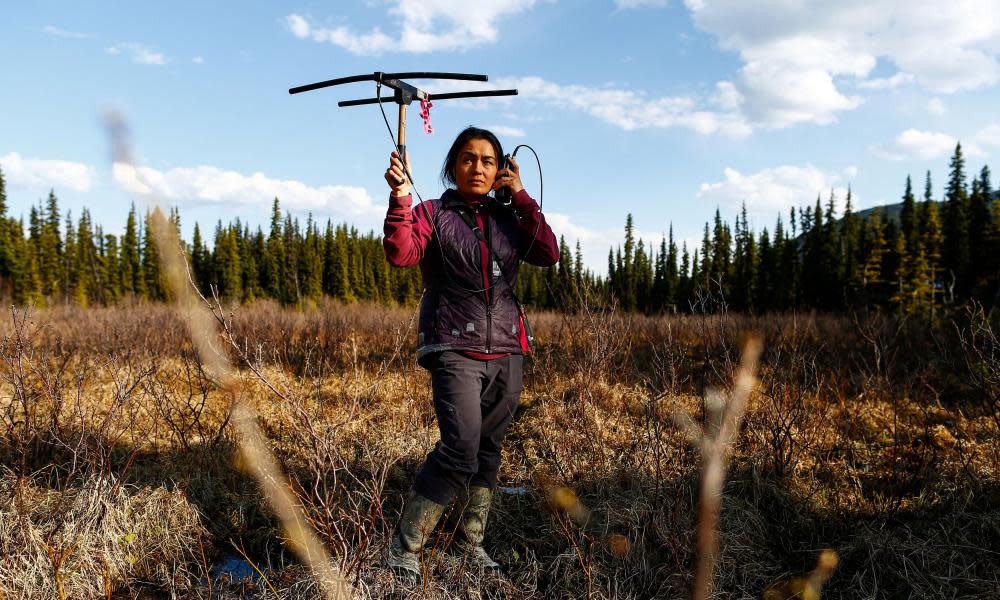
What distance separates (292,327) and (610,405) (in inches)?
232

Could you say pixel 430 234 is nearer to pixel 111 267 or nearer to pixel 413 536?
pixel 413 536

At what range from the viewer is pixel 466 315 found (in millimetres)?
2375

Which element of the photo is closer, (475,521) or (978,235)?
(475,521)

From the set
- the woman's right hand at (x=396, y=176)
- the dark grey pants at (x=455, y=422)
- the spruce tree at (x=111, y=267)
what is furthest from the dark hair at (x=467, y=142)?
the spruce tree at (x=111, y=267)

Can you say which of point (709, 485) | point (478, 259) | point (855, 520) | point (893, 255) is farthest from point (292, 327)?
point (893, 255)

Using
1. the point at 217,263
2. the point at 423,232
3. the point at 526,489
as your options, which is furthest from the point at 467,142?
the point at 217,263

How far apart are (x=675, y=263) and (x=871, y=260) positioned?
25.6 m

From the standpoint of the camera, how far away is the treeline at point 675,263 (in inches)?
1231

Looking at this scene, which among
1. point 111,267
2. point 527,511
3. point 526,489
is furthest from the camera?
point 111,267

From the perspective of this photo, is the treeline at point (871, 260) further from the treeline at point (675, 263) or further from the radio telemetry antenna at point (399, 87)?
the radio telemetry antenna at point (399, 87)

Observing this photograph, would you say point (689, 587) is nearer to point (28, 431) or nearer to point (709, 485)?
point (709, 485)

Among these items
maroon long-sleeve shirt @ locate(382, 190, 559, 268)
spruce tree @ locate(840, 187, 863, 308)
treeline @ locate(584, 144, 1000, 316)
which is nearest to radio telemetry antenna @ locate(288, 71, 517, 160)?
maroon long-sleeve shirt @ locate(382, 190, 559, 268)

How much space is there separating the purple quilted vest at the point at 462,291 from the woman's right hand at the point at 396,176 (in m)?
0.30

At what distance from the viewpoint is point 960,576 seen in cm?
255
